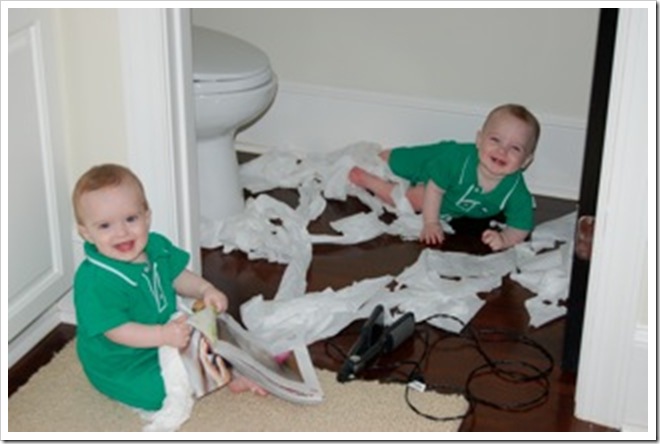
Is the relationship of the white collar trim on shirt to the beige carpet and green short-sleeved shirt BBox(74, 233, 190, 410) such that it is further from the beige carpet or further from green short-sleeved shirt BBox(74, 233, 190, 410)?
the beige carpet

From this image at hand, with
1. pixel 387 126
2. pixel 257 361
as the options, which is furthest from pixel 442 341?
pixel 387 126

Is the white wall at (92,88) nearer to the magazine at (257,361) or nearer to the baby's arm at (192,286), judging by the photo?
the baby's arm at (192,286)

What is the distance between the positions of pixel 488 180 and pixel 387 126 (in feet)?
1.72

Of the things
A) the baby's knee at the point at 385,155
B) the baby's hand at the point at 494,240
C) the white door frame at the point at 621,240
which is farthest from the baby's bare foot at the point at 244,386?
the baby's knee at the point at 385,155

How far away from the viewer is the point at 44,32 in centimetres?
237

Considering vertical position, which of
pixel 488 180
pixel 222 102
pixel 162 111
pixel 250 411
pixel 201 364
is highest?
pixel 162 111

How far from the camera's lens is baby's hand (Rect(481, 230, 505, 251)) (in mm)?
3084

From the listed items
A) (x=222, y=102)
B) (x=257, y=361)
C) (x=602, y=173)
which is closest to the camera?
(x=602, y=173)

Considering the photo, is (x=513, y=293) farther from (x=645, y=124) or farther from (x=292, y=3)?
(x=292, y=3)

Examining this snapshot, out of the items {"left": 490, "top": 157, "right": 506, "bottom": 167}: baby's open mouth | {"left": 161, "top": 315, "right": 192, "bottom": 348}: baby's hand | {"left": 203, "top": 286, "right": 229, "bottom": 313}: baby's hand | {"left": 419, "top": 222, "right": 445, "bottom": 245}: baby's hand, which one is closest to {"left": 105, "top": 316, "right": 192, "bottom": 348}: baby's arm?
{"left": 161, "top": 315, "right": 192, "bottom": 348}: baby's hand

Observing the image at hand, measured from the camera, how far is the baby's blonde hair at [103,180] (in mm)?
2283

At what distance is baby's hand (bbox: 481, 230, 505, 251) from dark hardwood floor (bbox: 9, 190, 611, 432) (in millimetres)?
28

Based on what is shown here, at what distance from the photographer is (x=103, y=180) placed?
2285 millimetres

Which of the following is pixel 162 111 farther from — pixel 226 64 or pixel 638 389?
pixel 638 389
